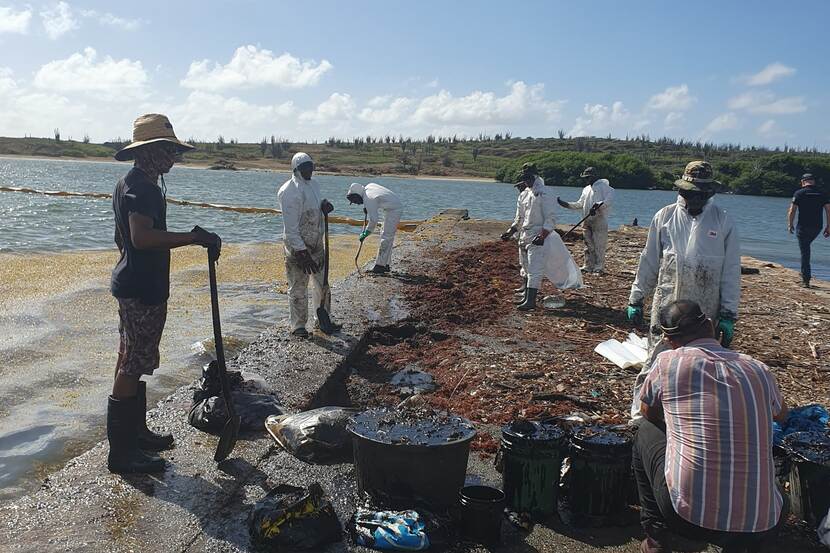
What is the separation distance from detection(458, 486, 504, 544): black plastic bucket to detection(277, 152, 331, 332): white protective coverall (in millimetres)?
4293

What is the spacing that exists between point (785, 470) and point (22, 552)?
440 cm

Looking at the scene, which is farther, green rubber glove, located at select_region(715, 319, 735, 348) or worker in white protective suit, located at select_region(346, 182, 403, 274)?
worker in white protective suit, located at select_region(346, 182, 403, 274)

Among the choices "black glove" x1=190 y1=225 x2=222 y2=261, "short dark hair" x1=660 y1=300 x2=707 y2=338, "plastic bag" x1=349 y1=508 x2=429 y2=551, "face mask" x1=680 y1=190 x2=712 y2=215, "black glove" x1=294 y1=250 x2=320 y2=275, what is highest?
"face mask" x1=680 y1=190 x2=712 y2=215

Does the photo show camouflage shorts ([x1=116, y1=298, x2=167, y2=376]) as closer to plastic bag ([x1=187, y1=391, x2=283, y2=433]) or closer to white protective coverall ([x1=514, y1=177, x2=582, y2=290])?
plastic bag ([x1=187, y1=391, x2=283, y2=433])

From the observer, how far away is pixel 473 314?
10242 millimetres

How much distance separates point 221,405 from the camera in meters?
5.27

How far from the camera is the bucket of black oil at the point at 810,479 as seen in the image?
4086 mm

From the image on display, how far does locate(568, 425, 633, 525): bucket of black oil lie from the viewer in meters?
4.22

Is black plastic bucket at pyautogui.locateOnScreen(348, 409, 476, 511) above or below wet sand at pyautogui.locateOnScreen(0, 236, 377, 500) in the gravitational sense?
above

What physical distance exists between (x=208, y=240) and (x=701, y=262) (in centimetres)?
375

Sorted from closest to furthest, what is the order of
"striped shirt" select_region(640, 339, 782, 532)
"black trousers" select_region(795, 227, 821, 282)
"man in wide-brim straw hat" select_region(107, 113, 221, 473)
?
"striped shirt" select_region(640, 339, 782, 532)
"man in wide-brim straw hat" select_region(107, 113, 221, 473)
"black trousers" select_region(795, 227, 821, 282)

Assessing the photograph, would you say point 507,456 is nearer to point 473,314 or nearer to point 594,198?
point 473,314

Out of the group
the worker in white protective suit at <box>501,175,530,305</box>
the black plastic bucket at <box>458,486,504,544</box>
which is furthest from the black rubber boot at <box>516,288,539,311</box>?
the black plastic bucket at <box>458,486,504,544</box>

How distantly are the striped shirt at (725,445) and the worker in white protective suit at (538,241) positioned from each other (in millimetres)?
7147
